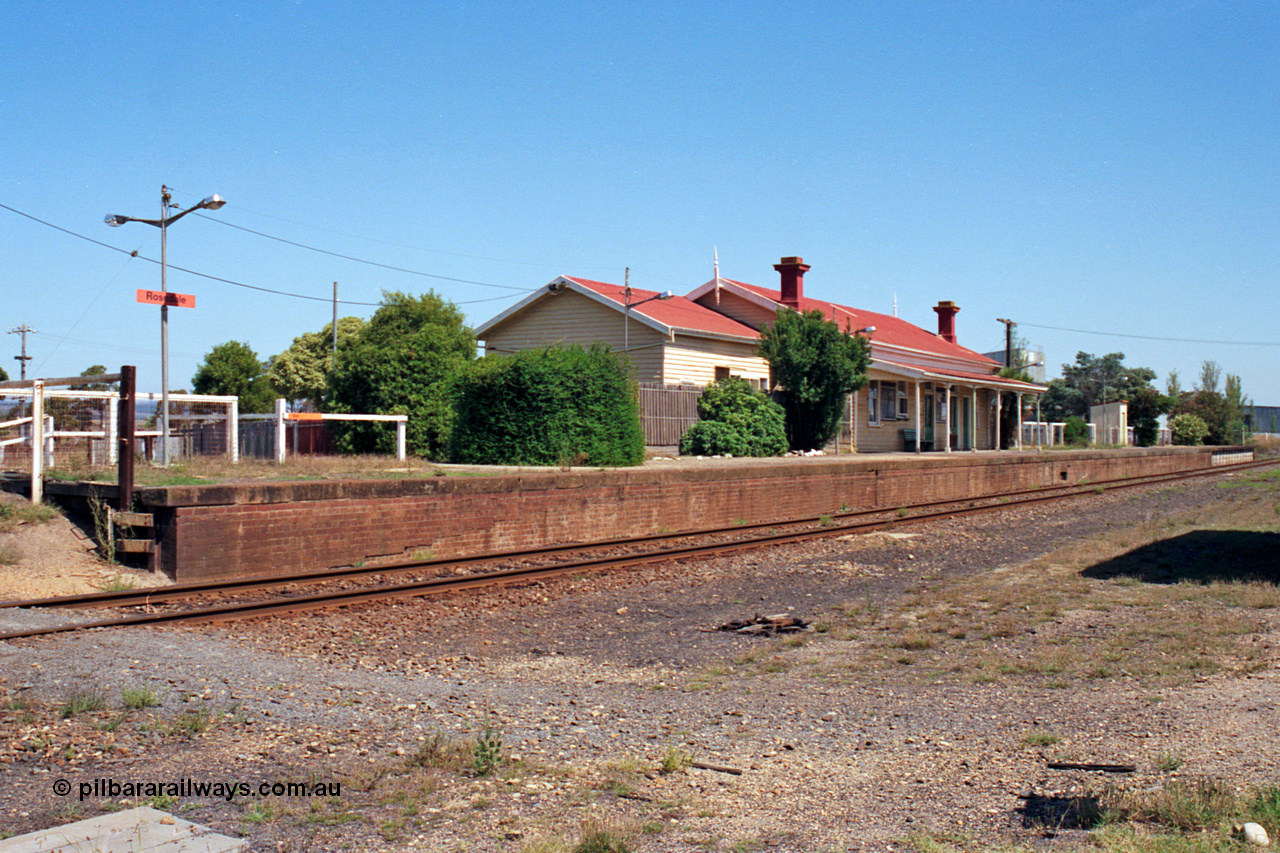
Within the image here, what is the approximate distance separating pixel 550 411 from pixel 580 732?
1216 centimetres

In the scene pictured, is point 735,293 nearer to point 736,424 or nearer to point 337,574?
point 736,424

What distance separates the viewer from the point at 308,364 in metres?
59.1

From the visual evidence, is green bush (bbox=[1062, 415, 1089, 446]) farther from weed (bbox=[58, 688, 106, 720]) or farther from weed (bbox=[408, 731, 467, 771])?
weed (bbox=[58, 688, 106, 720])

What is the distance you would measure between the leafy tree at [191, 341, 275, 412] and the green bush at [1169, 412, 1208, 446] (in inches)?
2036

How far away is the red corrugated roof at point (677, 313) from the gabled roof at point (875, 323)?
104 cm

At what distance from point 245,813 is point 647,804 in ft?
5.17

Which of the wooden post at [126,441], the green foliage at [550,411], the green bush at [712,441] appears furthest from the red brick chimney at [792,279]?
the wooden post at [126,441]

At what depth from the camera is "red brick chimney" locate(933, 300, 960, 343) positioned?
162ft

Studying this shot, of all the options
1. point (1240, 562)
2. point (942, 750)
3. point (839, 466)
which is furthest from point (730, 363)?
point (942, 750)

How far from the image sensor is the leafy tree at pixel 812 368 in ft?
87.5

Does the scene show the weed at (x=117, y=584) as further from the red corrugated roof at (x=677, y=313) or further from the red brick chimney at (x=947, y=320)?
the red brick chimney at (x=947, y=320)

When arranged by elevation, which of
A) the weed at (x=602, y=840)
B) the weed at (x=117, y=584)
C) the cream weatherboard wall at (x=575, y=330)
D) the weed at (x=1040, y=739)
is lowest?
the weed at (x=1040, y=739)

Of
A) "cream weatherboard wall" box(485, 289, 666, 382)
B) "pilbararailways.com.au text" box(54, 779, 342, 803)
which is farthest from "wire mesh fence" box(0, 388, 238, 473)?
"cream weatherboard wall" box(485, 289, 666, 382)

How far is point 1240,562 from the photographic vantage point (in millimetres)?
11328
